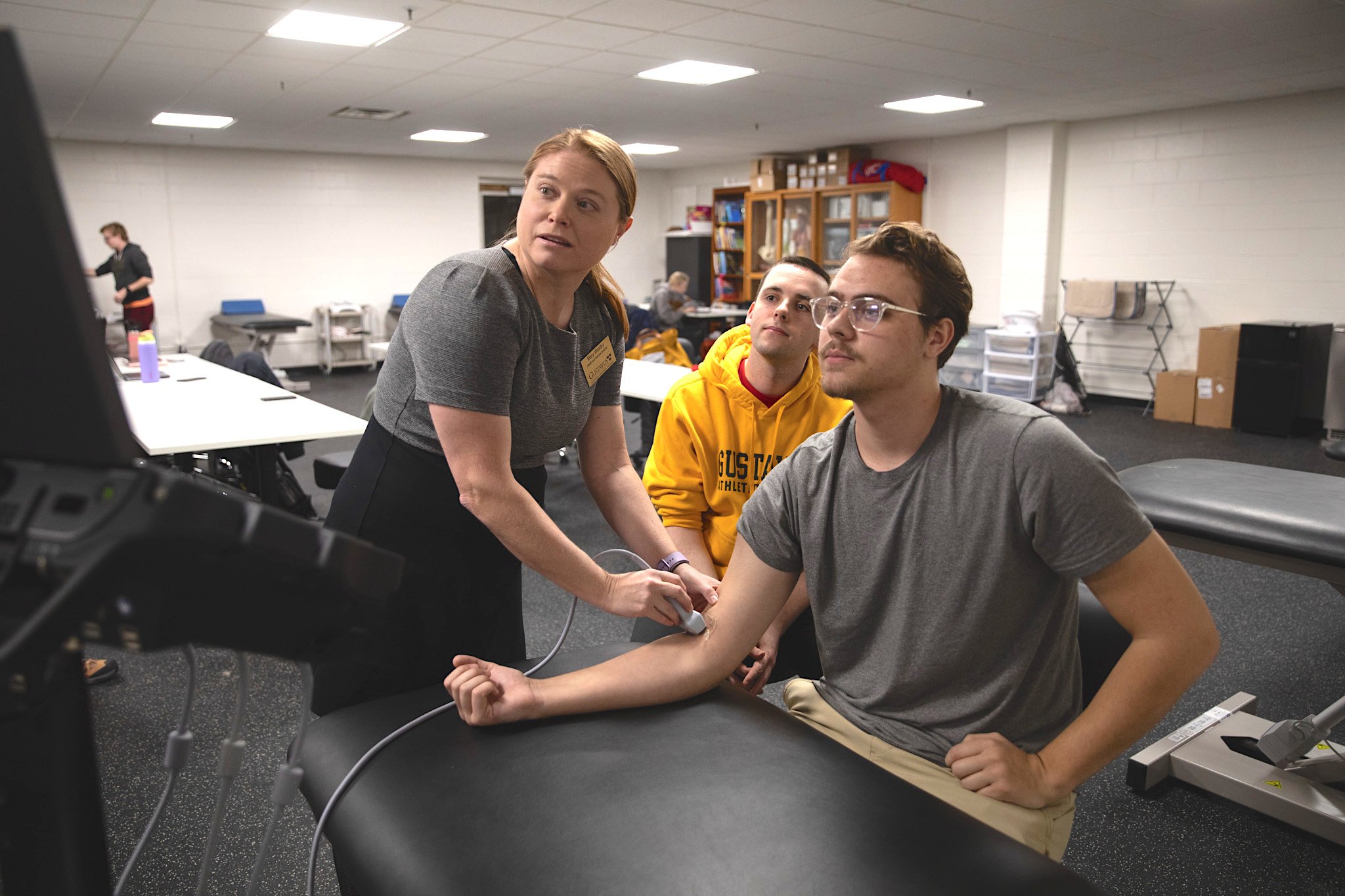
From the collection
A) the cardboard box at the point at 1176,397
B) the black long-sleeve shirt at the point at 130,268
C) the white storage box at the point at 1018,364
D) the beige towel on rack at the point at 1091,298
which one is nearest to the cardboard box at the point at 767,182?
the white storage box at the point at 1018,364

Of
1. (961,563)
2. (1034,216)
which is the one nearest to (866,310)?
(961,563)

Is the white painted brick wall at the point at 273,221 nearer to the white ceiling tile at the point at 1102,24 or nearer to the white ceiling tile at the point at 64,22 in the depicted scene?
the white ceiling tile at the point at 64,22

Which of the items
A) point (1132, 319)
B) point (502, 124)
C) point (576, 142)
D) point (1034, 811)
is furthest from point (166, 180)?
point (1034, 811)

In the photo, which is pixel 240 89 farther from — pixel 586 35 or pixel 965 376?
pixel 965 376

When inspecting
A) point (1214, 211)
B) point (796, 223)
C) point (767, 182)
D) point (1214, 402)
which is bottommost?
point (1214, 402)

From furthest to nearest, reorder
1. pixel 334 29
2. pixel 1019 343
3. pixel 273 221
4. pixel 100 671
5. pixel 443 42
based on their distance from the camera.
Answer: pixel 273 221 → pixel 1019 343 → pixel 443 42 → pixel 334 29 → pixel 100 671

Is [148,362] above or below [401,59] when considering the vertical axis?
below

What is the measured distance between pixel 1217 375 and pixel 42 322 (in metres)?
7.95

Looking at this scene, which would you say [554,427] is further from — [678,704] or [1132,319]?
[1132,319]

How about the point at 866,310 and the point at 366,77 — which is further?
the point at 366,77

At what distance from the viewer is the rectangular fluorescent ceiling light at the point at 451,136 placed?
880 centimetres

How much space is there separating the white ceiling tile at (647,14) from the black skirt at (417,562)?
339cm

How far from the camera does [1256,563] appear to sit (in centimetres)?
187

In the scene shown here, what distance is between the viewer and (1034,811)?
1.24 meters
